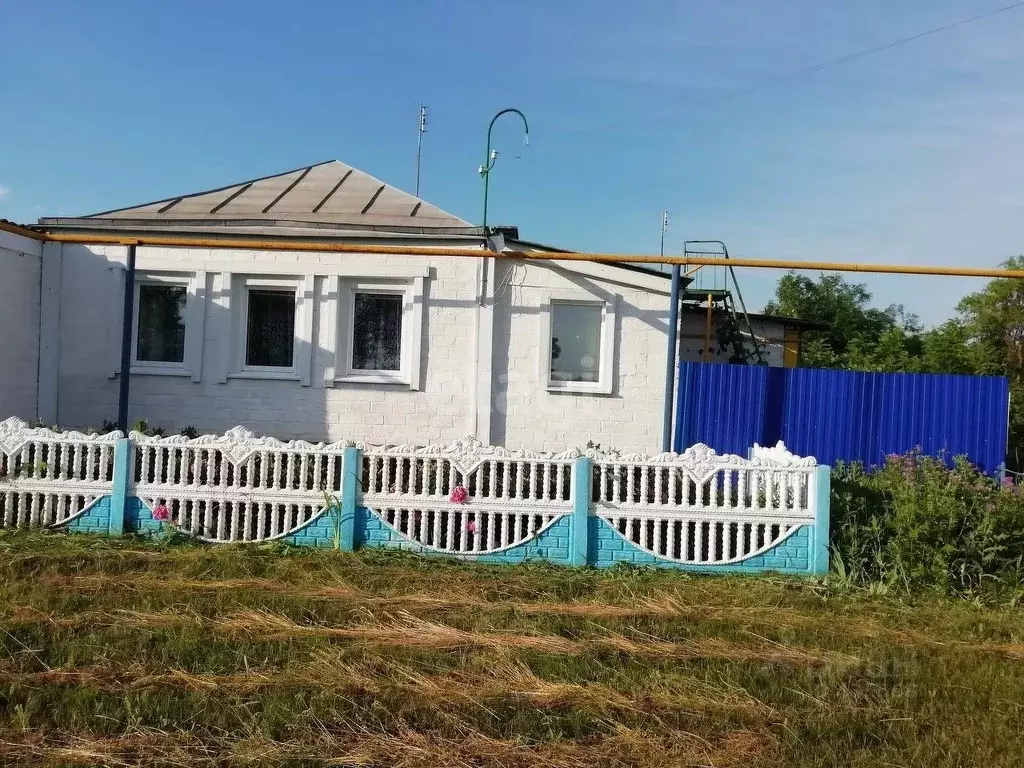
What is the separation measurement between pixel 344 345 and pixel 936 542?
7.09 m

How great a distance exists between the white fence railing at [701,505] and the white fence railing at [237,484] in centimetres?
212

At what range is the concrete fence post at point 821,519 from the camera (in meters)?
5.86

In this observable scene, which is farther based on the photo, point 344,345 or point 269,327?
point 269,327

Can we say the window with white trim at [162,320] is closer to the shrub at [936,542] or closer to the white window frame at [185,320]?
the white window frame at [185,320]

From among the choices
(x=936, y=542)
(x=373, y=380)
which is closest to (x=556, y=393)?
(x=373, y=380)

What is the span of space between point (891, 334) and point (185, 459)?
1923cm

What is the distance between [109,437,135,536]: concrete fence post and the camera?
6.20 m

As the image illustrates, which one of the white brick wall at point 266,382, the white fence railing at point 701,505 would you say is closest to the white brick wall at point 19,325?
the white brick wall at point 266,382

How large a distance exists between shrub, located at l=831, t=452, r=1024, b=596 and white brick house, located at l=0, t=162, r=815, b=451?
420cm

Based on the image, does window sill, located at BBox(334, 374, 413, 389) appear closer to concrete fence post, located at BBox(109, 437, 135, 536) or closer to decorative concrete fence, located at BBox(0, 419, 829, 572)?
decorative concrete fence, located at BBox(0, 419, 829, 572)

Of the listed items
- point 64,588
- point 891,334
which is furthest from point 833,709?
point 891,334

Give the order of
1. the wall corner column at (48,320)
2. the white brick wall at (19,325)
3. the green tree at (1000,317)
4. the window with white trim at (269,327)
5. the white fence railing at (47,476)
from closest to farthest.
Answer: the white fence railing at (47,476) → the white brick wall at (19,325) → the wall corner column at (48,320) → the window with white trim at (269,327) → the green tree at (1000,317)

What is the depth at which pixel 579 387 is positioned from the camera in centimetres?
1004

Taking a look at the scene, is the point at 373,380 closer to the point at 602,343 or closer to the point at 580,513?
the point at 602,343
